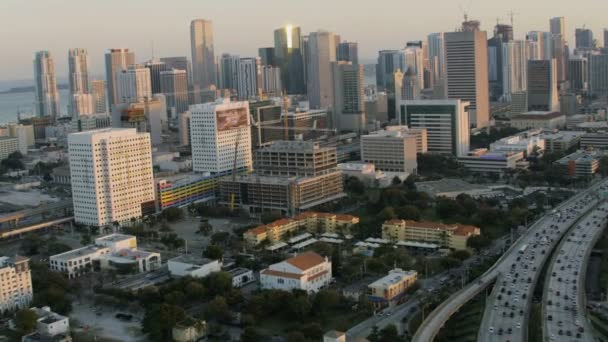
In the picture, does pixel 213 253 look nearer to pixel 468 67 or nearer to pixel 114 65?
pixel 468 67

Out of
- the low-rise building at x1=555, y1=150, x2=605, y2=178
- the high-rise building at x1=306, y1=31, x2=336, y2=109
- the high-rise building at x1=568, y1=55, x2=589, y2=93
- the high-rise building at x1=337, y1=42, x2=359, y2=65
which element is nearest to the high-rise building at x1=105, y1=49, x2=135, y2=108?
the high-rise building at x1=306, y1=31, x2=336, y2=109

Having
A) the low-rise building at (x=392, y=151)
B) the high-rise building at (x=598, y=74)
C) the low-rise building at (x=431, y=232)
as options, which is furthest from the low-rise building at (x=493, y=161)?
the high-rise building at (x=598, y=74)

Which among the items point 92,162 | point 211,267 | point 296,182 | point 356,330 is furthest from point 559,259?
point 92,162

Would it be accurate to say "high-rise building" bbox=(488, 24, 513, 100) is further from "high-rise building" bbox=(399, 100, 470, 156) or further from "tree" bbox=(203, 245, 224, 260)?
"tree" bbox=(203, 245, 224, 260)

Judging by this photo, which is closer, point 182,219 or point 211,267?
point 211,267

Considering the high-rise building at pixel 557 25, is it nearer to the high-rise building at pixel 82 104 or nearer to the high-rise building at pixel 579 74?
the high-rise building at pixel 579 74

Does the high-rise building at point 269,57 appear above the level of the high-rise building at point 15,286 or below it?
above

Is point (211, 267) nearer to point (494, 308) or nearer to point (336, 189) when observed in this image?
point (494, 308)
